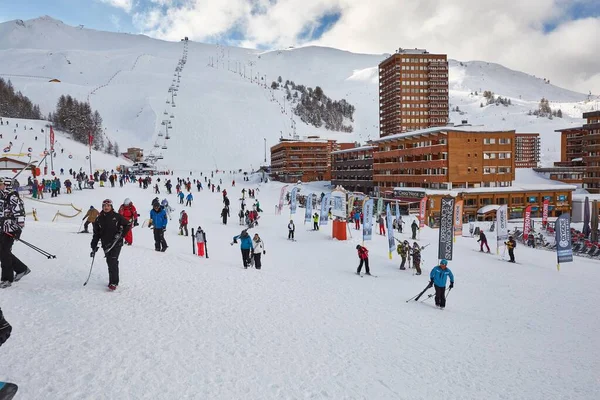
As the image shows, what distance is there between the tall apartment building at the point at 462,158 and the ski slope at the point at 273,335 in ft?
119

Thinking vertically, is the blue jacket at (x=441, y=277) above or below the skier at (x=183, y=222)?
below

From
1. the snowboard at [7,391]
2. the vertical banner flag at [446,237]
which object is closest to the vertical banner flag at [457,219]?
the vertical banner flag at [446,237]

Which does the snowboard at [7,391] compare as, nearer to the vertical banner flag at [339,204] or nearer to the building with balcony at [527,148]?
the vertical banner flag at [339,204]

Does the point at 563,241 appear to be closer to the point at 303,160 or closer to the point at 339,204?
the point at 339,204

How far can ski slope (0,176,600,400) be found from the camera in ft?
14.9

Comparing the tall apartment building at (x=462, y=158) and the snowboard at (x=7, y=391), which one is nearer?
the snowboard at (x=7, y=391)

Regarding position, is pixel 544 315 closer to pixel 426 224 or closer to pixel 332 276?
pixel 332 276

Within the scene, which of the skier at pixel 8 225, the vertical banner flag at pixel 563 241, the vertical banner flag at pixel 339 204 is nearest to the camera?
the skier at pixel 8 225

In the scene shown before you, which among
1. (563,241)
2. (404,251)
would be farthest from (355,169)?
(404,251)

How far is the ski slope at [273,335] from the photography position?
4.55 metres

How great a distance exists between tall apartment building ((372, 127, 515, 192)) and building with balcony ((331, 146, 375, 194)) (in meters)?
13.8

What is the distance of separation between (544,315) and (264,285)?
721 cm

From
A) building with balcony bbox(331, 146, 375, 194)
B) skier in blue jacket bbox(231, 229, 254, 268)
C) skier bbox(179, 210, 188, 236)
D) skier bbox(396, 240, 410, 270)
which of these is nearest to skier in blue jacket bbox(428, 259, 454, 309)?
skier bbox(396, 240, 410, 270)

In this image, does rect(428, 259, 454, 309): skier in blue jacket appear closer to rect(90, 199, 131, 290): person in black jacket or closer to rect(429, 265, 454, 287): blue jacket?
rect(429, 265, 454, 287): blue jacket
